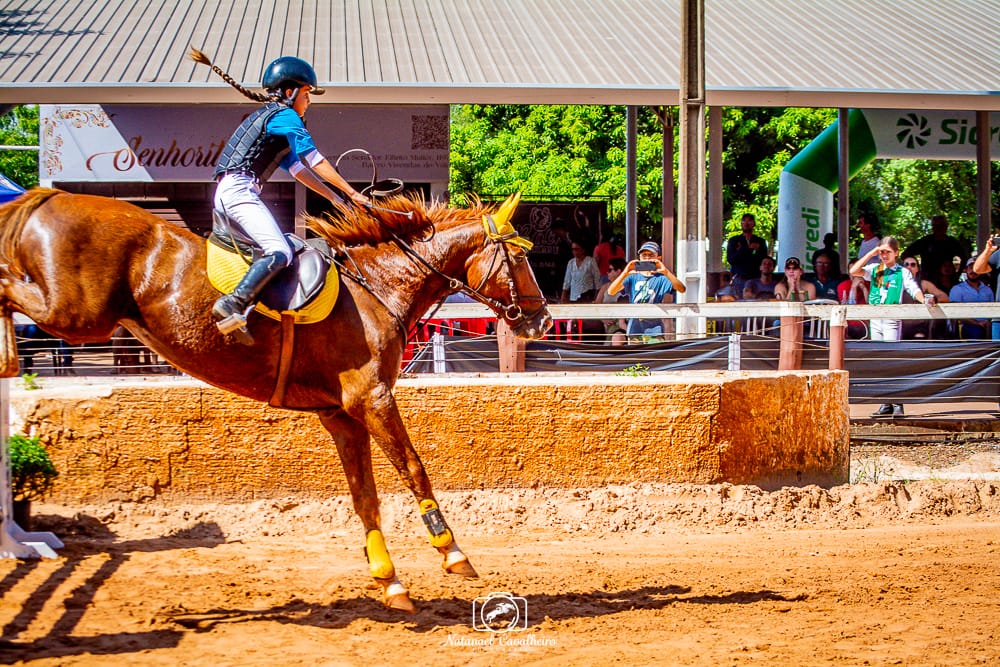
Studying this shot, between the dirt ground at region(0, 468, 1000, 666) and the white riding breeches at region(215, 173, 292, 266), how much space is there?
215 cm

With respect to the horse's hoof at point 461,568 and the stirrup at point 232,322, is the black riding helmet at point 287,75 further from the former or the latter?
the horse's hoof at point 461,568

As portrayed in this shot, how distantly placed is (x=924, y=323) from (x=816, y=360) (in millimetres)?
2810

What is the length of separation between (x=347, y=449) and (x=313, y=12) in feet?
45.2

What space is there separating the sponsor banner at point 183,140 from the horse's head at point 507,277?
32.0 feet

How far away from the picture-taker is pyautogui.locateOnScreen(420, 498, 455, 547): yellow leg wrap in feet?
21.0

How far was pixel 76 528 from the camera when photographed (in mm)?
8164

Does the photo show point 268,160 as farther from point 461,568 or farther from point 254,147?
point 461,568

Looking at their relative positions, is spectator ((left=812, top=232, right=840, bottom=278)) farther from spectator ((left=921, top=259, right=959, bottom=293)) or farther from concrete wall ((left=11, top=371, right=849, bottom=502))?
concrete wall ((left=11, top=371, right=849, bottom=502))

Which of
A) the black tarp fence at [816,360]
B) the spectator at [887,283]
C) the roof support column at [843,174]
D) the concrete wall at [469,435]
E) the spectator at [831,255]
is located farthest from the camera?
the roof support column at [843,174]

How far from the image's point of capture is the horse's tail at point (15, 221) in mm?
6070

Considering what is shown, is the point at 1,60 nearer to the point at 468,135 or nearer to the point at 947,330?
the point at 947,330

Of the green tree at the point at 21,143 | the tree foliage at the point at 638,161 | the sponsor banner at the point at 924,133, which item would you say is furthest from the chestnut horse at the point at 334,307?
the green tree at the point at 21,143

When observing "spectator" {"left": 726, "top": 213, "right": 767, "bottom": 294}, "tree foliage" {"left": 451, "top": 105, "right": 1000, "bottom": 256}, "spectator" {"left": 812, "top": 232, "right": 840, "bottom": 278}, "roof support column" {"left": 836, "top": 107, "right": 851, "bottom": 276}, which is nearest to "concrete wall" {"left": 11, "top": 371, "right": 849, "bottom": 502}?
"spectator" {"left": 812, "top": 232, "right": 840, "bottom": 278}

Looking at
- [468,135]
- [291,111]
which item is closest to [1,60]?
[291,111]
